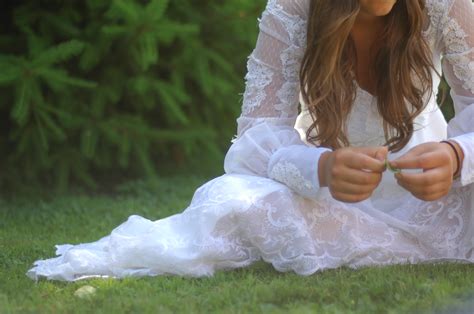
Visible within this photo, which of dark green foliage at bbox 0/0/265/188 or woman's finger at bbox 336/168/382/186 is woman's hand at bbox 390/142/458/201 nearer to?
woman's finger at bbox 336/168/382/186

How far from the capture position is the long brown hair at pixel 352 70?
2.34 m

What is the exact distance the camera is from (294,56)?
2469 millimetres

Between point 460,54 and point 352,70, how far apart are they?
0.89 ft

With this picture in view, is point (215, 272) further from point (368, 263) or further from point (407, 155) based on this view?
point (407, 155)

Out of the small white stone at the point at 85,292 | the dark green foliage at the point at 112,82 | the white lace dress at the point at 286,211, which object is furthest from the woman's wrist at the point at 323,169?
the dark green foliage at the point at 112,82

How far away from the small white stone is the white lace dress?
0.52 feet

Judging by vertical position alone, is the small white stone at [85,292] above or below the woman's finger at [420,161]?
below

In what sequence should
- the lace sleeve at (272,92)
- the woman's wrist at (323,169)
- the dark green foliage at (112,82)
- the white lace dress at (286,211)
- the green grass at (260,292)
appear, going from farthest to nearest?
the dark green foliage at (112,82) < the lace sleeve at (272,92) < the white lace dress at (286,211) < the woman's wrist at (323,169) < the green grass at (260,292)

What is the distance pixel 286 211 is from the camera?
91.6 inches

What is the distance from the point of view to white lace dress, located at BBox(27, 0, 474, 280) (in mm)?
2330

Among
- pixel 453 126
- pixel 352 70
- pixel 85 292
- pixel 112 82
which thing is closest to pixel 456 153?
pixel 453 126

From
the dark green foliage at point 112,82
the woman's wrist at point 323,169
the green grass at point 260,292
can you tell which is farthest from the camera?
the dark green foliage at point 112,82

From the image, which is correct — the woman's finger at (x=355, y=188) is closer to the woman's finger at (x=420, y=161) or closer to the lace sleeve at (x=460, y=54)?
the woman's finger at (x=420, y=161)

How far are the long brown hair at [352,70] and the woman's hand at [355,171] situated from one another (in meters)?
0.26
